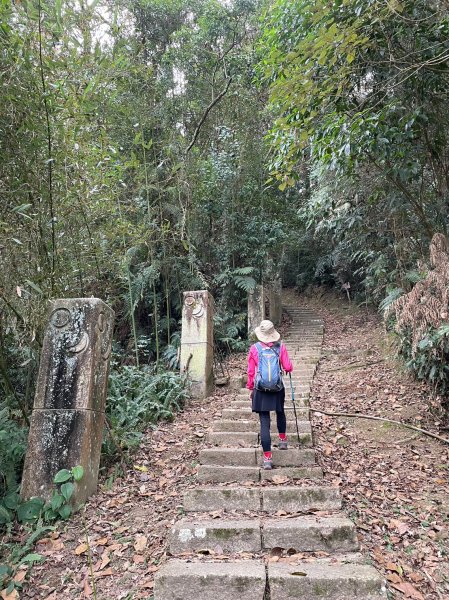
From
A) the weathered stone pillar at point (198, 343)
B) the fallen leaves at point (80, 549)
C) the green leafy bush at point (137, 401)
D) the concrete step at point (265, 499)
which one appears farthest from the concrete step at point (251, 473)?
the weathered stone pillar at point (198, 343)

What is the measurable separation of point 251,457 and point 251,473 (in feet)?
1.11

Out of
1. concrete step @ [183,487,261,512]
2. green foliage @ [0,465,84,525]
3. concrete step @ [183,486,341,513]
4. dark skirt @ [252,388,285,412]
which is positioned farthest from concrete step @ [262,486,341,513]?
green foliage @ [0,465,84,525]

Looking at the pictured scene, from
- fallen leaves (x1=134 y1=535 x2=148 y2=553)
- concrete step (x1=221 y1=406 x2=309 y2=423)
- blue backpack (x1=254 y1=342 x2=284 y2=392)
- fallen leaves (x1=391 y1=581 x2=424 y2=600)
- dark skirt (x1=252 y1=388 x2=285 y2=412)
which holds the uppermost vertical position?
blue backpack (x1=254 y1=342 x2=284 y2=392)

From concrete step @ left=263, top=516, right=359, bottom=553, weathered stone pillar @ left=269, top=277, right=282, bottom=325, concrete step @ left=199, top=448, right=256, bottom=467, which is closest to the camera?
concrete step @ left=263, top=516, right=359, bottom=553

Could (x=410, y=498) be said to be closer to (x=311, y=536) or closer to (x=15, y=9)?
(x=311, y=536)

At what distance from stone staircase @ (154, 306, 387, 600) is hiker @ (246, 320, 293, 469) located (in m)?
0.26

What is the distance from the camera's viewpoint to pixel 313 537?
3414 mm

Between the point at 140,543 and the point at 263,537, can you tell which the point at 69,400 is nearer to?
the point at 140,543

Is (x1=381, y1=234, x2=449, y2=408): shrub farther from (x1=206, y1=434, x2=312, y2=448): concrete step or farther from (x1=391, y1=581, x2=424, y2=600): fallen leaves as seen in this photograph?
(x1=391, y1=581, x2=424, y2=600): fallen leaves

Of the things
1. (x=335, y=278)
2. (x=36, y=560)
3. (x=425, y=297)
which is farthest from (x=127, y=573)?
(x=335, y=278)

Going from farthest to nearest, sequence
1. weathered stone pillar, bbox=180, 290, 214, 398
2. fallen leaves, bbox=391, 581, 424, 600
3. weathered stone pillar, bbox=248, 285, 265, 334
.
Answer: weathered stone pillar, bbox=248, 285, 265, 334, weathered stone pillar, bbox=180, 290, 214, 398, fallen leaves, bbox=391, 581, 424, 600

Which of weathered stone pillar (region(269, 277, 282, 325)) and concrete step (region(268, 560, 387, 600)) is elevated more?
weathered stone pillar (region(269, 277, 282, 325))

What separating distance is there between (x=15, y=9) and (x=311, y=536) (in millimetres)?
5229

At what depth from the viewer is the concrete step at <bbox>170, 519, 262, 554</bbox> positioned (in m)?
3.43
